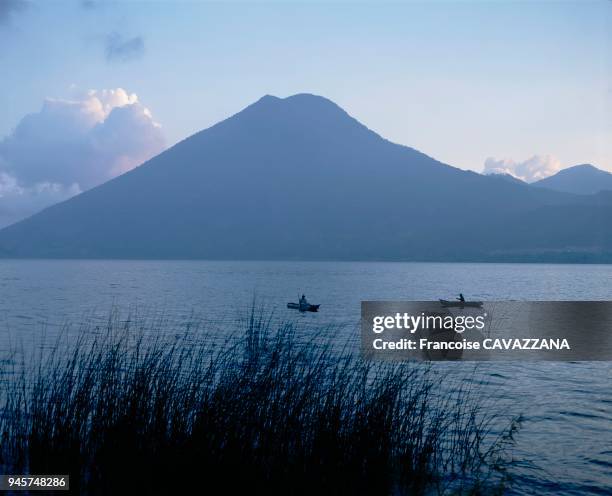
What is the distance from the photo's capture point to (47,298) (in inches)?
2584

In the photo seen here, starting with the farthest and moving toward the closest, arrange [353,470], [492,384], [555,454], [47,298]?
1. [47,298]
2. [492,384]
3. [555,454]
4. [353,470]

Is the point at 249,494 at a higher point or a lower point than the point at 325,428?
lower

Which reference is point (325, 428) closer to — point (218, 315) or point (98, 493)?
point (98, 493)

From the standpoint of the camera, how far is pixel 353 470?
25.8 feet

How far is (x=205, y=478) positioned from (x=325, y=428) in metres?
1.79

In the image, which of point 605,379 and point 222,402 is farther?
point 605,379

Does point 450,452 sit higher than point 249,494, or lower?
lower

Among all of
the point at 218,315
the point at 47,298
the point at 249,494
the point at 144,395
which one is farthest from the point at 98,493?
Result: the point at 47,298

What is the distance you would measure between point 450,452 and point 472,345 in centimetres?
1733

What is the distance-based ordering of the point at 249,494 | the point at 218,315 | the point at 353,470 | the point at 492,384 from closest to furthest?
1. the point at 249,494
2. the point at 353,470
3. the point at 492,384
4. the point at 218,315

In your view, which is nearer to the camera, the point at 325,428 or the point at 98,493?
the point at 98,493

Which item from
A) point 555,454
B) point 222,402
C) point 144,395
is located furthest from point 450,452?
point 144,395

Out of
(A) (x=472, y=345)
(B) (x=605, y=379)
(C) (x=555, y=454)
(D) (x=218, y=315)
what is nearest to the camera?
Result: (C) (x=555, y=454)

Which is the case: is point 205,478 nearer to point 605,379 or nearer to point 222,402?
point 222,402
